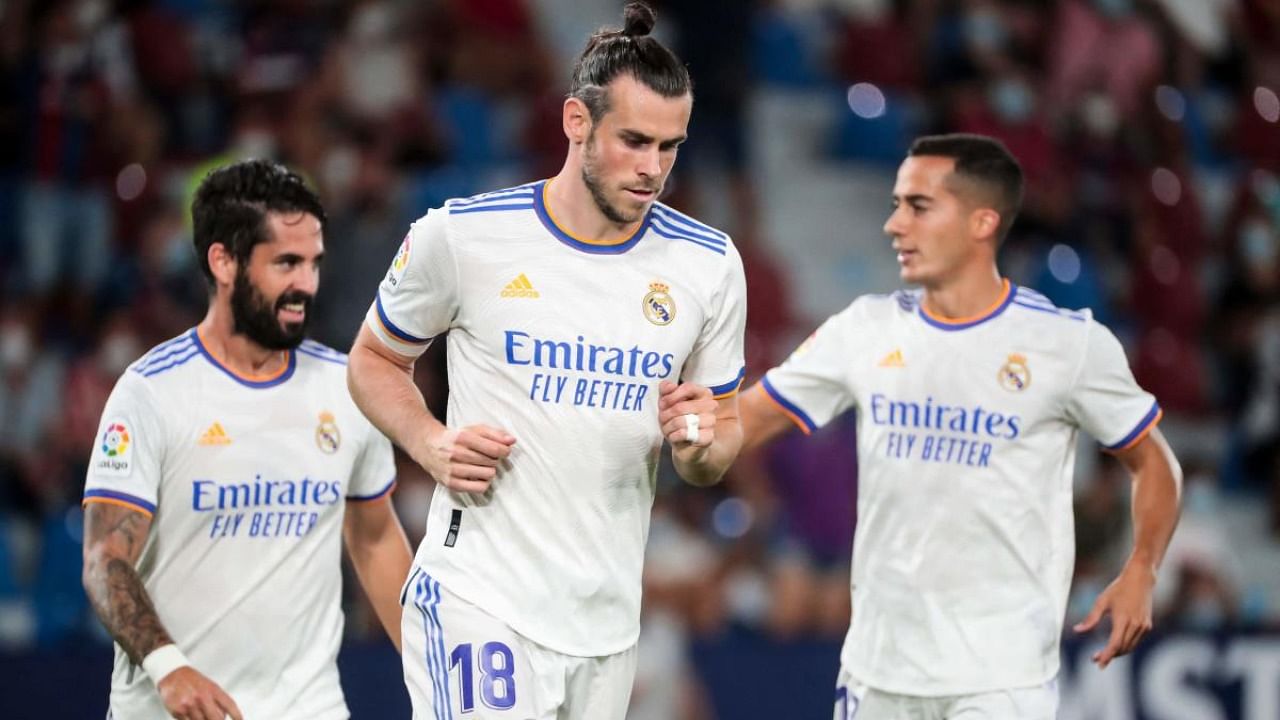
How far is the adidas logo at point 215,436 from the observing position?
5414mm

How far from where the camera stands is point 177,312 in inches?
409

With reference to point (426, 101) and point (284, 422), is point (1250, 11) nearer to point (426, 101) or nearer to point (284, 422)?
point (426, 101)

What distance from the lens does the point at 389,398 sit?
4820mm

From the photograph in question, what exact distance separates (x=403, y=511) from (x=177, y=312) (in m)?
1.89

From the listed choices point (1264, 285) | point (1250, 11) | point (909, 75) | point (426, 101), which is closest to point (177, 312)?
point (426, 101)

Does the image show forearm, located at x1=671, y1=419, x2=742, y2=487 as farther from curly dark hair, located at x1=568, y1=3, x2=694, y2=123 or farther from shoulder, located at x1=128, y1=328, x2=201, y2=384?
shoulder, located at x1=128, y1=328, x2=201, y2=384

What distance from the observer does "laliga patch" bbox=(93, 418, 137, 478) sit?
5.26 m

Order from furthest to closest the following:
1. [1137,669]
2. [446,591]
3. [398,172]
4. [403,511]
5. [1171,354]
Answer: [1171,354] < [398,172] < [403,511] < [1137,669] < [446,591]

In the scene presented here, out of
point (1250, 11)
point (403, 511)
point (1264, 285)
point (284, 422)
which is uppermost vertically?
point (1250, 11)

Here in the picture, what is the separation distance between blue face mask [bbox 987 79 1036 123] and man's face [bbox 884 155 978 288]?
757 cm

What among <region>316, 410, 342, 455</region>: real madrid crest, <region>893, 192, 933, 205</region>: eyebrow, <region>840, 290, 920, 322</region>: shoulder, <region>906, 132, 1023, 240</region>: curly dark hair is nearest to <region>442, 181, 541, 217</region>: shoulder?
<region>316, 410, 342, 455</region>: real madrid crest

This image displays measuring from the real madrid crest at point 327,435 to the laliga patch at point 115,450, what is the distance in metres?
0.59

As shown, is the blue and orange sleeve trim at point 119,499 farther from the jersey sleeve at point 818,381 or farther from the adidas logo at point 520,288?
the jersey sleeve at point 818,381

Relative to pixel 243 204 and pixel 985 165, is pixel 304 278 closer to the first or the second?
pixel 243 204
